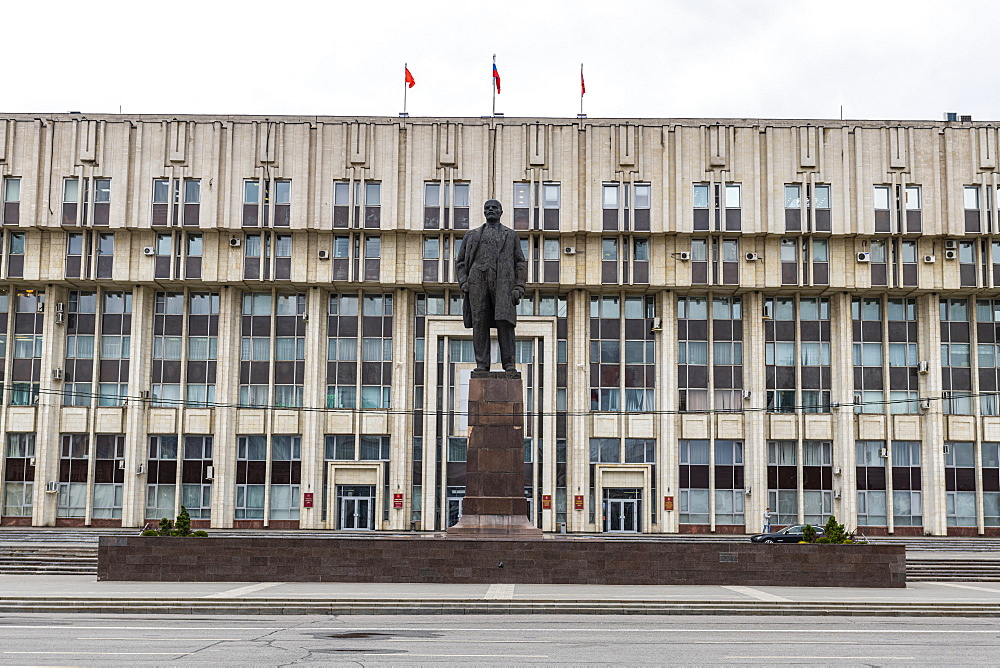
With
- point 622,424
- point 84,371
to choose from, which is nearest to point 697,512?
point 622,424

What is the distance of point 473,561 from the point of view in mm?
24172

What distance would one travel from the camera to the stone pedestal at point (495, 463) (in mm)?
25344

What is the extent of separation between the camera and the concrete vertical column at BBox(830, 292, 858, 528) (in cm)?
4844

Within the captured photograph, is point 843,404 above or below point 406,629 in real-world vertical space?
above

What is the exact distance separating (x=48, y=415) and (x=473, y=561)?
31337mm

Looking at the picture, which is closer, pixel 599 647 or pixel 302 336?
pixel 599 647

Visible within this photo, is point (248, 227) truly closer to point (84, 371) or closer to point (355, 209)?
point (355, 209)

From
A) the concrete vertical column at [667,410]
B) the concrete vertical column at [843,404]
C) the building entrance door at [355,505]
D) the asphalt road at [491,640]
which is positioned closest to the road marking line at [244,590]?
the asphalt road at [491,640]

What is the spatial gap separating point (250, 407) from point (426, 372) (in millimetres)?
8181

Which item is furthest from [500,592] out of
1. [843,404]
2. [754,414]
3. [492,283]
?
[843,404]

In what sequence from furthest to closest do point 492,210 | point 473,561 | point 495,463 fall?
1. point 492,210
2. point 495,463
3. point 473,561

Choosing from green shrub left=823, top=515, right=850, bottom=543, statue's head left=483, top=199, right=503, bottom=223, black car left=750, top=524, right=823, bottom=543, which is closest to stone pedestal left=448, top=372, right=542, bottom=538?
statue's head left=483, top=199, right=503, bottom=223

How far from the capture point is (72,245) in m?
49.3

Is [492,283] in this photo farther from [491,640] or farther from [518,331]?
[518,331]
